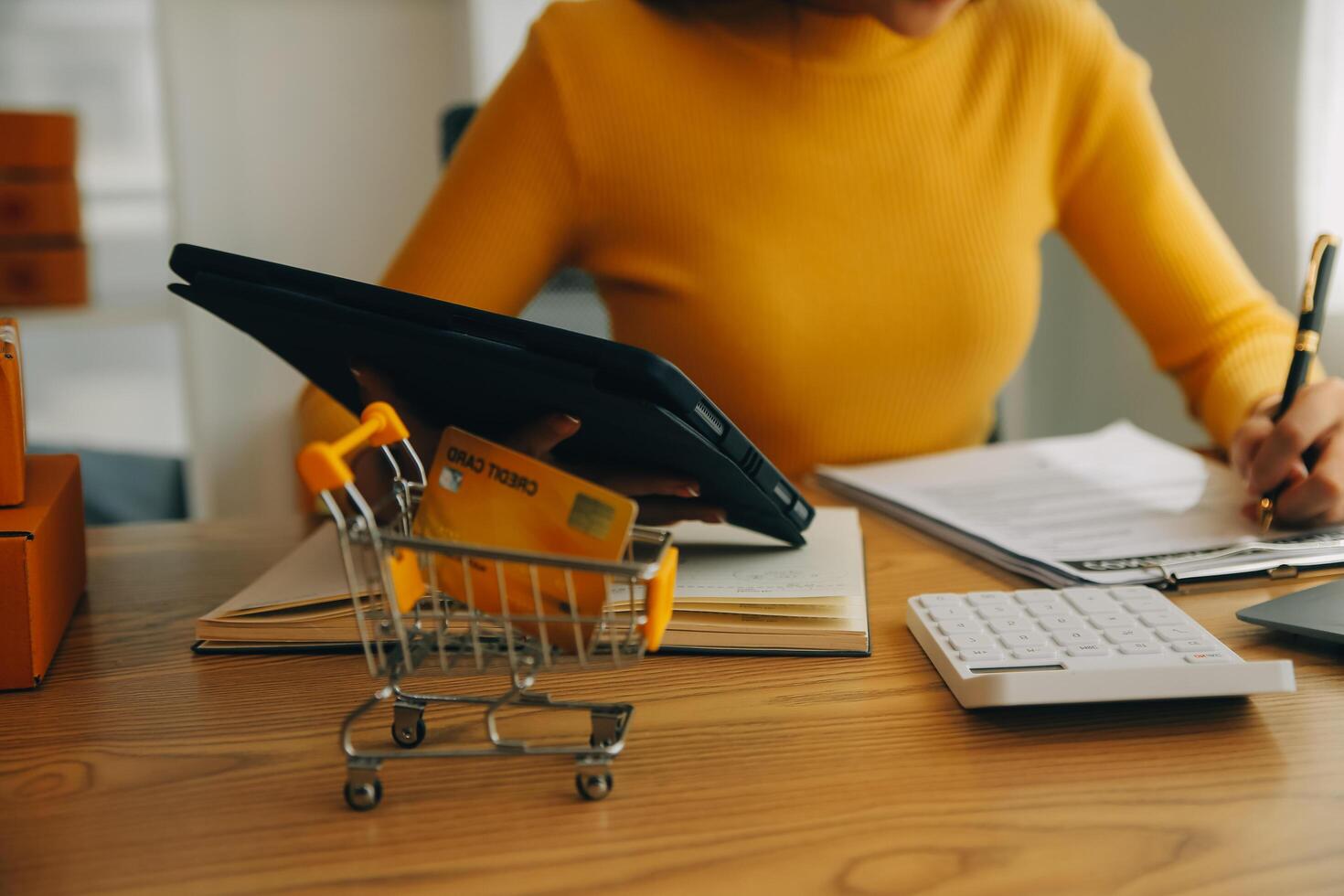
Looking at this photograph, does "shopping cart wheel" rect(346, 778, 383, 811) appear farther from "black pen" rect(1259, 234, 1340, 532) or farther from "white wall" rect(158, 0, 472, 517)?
"white wall" rect(158, 0, 472, 517)

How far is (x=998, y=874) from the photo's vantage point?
1.12 ft

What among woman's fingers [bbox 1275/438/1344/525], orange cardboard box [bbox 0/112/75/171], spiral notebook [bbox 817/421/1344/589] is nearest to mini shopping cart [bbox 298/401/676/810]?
spiral notebook [bbox 817/421/1344/589]

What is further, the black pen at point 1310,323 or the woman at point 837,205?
the woman at point 837,205

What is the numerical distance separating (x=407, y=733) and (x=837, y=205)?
29.6 inches

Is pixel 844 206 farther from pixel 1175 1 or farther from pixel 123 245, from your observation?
pixel 123 245

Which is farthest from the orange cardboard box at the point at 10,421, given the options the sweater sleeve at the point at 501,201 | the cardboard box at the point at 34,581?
the sweater sleeve at the point at 501,201

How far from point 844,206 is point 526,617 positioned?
0.76 m

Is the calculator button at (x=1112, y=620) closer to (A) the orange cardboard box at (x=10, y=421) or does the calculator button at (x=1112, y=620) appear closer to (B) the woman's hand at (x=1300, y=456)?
(B) the woman's hand at (x=1300, y=456)

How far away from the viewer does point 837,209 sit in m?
1.04

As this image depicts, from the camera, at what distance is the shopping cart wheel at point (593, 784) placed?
0.39m

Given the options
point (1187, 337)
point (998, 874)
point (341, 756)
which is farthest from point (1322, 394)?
point (341, 756)

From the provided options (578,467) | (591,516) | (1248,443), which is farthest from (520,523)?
(1248,443)

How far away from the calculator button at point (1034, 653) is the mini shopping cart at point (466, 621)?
0.18m

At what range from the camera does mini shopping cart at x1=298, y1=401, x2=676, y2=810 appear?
365 mm
